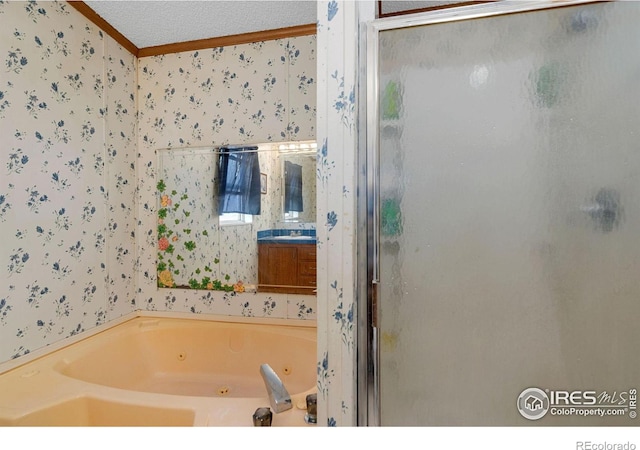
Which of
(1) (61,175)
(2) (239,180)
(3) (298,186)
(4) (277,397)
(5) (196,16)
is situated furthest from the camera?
(2) (239,180)

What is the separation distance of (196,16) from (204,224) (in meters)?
1.15

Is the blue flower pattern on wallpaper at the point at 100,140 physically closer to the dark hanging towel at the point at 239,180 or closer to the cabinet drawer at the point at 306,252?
the dark hanging towel at the point at 239,180

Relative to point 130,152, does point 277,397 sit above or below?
below

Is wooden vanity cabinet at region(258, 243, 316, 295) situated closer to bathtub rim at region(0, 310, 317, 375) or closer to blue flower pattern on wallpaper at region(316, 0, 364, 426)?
bathtub rim at region(0, 310, 317, 375)

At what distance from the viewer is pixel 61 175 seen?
5.22ft

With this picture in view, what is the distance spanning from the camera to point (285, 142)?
1.90 m

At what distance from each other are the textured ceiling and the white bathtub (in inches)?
66.9

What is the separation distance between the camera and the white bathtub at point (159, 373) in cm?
113

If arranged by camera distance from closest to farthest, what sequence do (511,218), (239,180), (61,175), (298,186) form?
1. (511,218)
2. (61,175)
3. (298,186)
4. (239,180)

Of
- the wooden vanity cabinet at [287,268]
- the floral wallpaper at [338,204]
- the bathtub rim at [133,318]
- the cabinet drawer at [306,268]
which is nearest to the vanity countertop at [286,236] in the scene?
the wooden vanity cabinet at [287,268]

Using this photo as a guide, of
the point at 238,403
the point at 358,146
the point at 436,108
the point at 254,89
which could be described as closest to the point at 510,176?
the point at 436,108

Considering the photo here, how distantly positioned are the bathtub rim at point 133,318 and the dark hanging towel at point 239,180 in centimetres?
64

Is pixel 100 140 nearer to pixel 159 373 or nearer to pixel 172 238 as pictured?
pixel 172 238

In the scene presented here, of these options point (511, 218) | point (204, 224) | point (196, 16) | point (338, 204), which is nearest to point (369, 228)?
point (338, 204)
